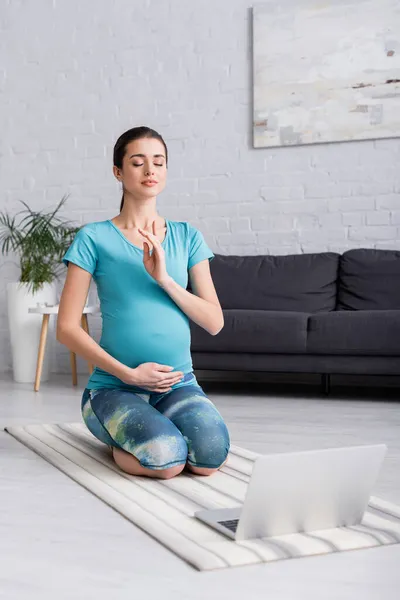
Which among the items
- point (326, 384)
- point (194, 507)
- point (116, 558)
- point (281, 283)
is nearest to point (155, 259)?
point (194, 507)

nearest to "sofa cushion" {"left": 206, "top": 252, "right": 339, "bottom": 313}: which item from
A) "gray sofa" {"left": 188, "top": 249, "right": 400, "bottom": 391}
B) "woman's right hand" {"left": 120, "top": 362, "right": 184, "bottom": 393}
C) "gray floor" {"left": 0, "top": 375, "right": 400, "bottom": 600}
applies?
"gray sofa" {"left": 188, "top": 249, "right": 400, "bottom": 391}

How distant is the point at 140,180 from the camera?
2.52 m

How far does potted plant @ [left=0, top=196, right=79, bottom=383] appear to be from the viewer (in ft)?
16.2

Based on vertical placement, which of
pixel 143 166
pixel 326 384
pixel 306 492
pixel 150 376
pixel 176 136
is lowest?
pixel 326 384

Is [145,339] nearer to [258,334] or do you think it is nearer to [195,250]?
→ [195,250]

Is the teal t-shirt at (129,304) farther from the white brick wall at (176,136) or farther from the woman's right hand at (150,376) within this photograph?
the white brick wall at (176,136)

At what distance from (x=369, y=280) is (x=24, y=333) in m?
2.08

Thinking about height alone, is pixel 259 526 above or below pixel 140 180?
below

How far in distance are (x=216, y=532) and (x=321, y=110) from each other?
3546 millimetres

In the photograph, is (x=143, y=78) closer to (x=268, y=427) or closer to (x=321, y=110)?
(x=321, y=110)

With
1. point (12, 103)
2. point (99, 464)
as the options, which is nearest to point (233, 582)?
point (99, 464)

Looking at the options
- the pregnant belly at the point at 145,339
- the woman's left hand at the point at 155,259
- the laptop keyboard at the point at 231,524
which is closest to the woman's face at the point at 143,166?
the woman's left hand at the point at 155,259

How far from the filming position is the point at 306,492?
176 cm

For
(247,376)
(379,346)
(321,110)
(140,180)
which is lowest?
(247,376)
